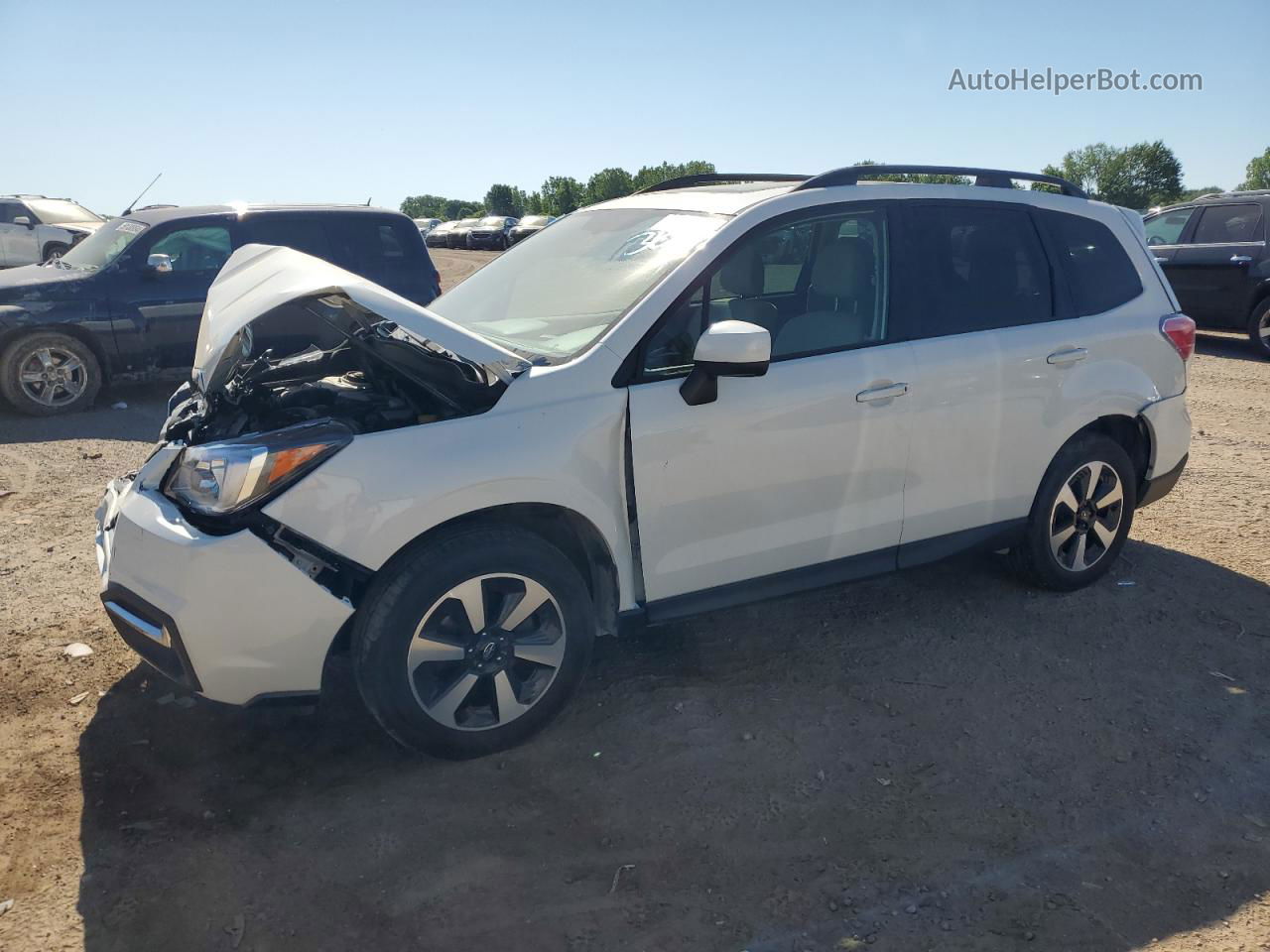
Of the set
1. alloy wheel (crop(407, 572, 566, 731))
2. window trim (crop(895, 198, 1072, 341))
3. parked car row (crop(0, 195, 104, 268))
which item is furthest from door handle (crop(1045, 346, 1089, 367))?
Answer: parked car row (crop(0, 195, 104, 268))

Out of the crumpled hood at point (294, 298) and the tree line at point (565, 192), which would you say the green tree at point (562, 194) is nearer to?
the tree line at point (565, 192)

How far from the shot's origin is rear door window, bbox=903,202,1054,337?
4.04 m

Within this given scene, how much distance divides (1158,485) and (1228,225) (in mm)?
8899

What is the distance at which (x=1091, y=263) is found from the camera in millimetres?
4535

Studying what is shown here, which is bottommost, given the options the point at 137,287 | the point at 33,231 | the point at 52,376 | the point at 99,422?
the point at 99,422

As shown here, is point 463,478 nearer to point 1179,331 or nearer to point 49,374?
point 1179,331

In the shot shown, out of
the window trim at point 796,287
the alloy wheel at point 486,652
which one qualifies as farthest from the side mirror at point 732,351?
the alloy wheel at point 486,652

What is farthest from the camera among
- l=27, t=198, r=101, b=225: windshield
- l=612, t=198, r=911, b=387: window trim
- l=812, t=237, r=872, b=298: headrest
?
l=27, t=198, r=101, b=225: windshield

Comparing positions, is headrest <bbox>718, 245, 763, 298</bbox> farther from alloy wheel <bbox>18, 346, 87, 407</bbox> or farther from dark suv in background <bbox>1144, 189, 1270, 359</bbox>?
dark suv in background <bbox>1144, 189, 1270, 359</bbox>

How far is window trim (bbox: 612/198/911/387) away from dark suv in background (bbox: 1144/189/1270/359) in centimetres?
938

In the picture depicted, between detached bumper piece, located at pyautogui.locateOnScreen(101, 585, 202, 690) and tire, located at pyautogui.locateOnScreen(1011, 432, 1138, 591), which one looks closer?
detached bumper piece, located at pyautogui.locateOnScreen(101, 585, 202, 690)

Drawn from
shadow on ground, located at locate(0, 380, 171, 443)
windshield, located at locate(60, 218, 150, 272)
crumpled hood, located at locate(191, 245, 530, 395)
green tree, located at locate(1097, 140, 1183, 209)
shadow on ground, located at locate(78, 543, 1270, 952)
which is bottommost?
shadow on ground, located at locate(78, 543, 1270, 952)

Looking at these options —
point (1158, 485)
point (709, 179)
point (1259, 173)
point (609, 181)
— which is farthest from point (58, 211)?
point (1259, 173)

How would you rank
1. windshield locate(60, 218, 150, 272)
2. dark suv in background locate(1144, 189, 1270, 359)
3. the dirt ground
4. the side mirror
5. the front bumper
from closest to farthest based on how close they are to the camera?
the dirt ground
the front bumper
the side mirror
windshield locate(60, 218, 150, 272)
dark suv in background locate(1144, 189, 1270, 359)
